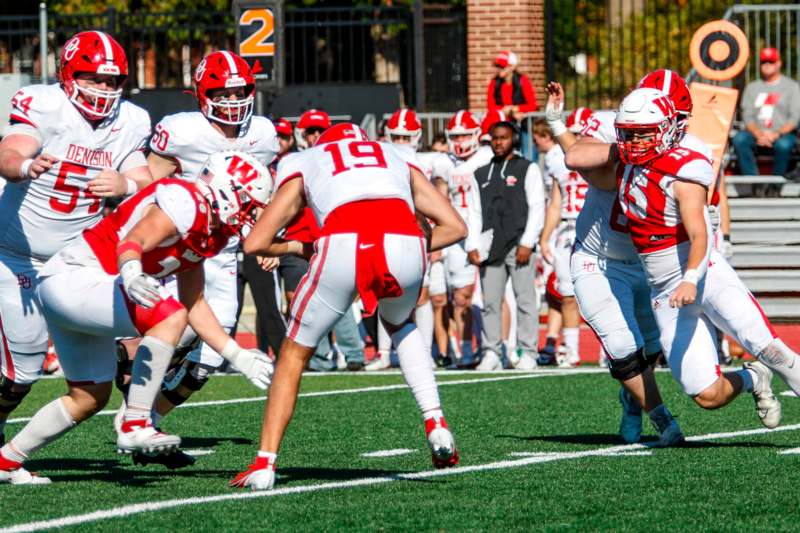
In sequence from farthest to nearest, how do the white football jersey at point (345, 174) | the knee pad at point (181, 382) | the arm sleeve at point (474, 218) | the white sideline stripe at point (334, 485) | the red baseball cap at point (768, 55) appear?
the red baseball cap at point (768, 55) < the arm sleeve at point (474, 218) < the knee pad at point (181, 382) < the white football jersey at point (345, 174) < the white sideline stripe at point (334, 485)

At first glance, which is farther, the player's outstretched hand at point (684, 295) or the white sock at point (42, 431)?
the player's outstretched hand at point (684, 295)

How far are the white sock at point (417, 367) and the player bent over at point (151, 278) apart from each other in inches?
26.7

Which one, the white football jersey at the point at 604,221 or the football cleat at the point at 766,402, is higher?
the white football jersey at the point at 604,221

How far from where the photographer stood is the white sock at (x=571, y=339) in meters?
13.6

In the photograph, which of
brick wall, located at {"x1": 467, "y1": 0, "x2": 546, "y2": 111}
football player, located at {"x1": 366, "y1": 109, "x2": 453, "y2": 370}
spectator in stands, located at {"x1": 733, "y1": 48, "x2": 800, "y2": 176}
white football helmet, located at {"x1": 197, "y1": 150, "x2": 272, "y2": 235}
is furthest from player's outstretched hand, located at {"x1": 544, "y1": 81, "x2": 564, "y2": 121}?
brick wall, located at {"x1": 467, "y1": 0, "x2": 546, "y2": 111}

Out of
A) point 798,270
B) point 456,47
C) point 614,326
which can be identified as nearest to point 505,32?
point 456,47

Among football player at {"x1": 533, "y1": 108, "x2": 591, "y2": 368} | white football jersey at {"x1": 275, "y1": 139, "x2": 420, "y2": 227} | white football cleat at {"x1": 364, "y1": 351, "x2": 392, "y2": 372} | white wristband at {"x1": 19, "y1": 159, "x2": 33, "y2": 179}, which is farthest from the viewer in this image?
white football cleat at {"x1": 364, "y1": 351, "x2": 392, "y2": 372}

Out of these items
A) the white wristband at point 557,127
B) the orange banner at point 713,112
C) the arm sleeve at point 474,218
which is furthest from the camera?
the orange banner at point 713,112

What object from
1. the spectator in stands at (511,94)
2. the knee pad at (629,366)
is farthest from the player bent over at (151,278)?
the spectator in stands at (511,94)

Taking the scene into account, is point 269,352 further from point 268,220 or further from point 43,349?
point 268,220

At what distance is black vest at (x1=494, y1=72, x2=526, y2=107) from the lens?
56.1 ft

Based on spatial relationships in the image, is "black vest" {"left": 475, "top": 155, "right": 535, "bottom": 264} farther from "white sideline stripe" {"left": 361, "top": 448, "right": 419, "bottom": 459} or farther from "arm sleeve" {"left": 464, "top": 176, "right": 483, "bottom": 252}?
"white sideline stripe" {"left": 361, "top": 448, "right": 419, "bottom": 459}

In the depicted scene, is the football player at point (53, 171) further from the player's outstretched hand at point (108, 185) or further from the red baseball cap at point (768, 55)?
the red baseball cap at point (768, 55)

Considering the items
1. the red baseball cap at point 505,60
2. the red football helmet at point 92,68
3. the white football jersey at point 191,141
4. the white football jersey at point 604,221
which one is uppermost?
the red baseball cap at point 505,60
